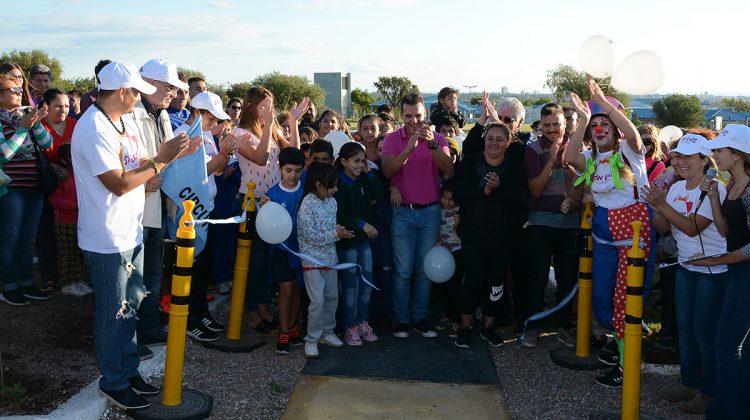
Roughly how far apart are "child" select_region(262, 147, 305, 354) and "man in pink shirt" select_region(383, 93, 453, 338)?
92 cm

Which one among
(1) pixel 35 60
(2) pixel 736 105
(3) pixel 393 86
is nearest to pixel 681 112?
(2) pixel 736 105

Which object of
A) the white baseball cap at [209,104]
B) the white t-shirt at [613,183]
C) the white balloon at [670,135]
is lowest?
the white t-shirt at [613,183]

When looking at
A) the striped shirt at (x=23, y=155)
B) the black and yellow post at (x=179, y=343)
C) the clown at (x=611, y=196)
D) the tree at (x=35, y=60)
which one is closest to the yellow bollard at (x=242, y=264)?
the black and yellow post at (x=179, y=343)

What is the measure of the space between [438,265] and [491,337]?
0.85m

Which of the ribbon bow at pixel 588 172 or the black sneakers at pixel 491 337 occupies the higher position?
the ribbon bow at pixel 588 172

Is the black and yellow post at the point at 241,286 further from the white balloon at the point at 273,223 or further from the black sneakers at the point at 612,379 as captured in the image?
the black sneakers at the point at 612,379

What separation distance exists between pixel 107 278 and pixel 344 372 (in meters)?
2.09

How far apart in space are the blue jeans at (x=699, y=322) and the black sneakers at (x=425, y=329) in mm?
2245

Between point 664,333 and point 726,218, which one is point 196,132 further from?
point 664,333

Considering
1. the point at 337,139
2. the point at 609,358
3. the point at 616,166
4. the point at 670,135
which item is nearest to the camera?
the point at 616,166

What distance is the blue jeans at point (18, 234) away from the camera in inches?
230

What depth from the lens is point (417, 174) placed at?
6.16m

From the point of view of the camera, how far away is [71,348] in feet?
17.2

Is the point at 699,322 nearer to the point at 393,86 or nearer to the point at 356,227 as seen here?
the point at 356,227
